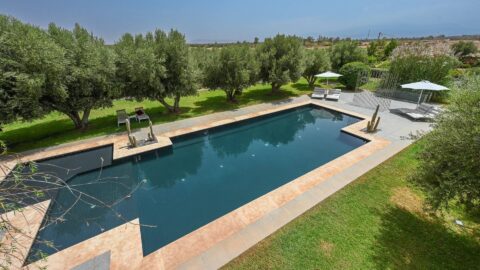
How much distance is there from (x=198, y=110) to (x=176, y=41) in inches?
210

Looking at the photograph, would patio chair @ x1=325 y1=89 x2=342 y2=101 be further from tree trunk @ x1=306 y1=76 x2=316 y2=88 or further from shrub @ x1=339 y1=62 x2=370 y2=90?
tree trunk @ x1=306 y1=76 x2=316 y2=88

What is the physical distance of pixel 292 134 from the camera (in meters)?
15.4

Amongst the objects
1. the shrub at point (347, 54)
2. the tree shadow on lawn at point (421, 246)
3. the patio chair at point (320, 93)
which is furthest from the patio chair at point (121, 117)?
the shrub at point (347, 54)

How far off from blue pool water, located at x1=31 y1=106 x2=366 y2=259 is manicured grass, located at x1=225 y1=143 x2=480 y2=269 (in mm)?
2476

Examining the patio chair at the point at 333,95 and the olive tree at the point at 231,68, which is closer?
the olive tree at the point at 231,68

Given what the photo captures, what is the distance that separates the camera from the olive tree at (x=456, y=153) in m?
5.07

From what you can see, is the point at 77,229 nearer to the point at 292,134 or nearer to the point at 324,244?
the point at 324,244

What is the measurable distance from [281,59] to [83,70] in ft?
47.8

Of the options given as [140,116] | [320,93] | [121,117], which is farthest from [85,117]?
[320,93]

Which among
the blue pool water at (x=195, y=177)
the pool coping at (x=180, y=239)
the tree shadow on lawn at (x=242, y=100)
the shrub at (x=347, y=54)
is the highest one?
the shrub at (x=347, y=54)

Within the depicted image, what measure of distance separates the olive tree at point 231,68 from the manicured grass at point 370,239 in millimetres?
12425

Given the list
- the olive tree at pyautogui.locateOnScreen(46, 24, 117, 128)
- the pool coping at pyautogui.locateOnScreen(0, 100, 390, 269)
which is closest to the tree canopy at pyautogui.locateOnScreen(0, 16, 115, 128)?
the olive tree at pyautogui.locateOnScreen(46, 24, 117, 128)

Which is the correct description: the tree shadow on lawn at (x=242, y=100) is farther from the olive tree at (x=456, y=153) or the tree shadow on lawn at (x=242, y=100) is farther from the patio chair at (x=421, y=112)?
the olive tree at (x=456, y=153)

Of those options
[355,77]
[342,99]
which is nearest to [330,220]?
[342,99]
